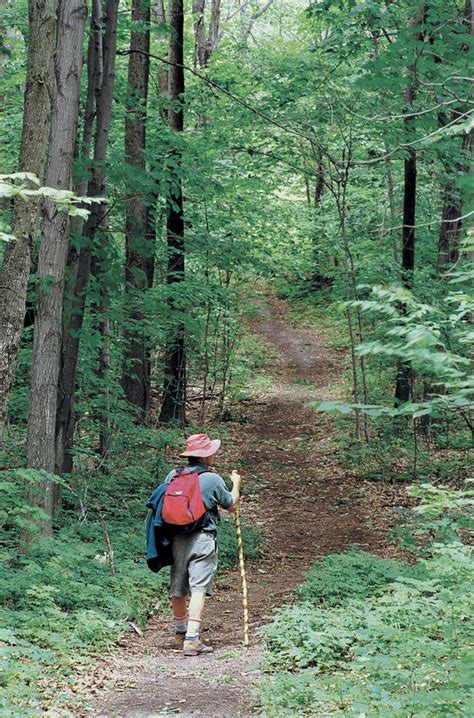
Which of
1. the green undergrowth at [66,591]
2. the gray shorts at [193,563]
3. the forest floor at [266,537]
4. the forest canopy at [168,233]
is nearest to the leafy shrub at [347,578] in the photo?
the forest floor at [266,537]

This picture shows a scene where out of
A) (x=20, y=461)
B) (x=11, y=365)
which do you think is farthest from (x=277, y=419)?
(x=11, y=365)

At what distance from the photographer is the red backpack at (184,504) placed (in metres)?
6.10

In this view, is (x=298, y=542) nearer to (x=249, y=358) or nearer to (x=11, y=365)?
(x=11, y=365)

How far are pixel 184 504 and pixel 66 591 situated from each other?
1.34 metres

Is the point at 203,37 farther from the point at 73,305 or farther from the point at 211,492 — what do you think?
the point at 211,492

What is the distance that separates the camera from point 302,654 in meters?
5.27

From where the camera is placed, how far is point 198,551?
6238 mm

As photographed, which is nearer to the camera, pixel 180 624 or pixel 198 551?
pixel 198 551

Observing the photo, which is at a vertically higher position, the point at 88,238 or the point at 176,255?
the point at 176,255

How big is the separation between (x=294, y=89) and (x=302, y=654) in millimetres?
10779

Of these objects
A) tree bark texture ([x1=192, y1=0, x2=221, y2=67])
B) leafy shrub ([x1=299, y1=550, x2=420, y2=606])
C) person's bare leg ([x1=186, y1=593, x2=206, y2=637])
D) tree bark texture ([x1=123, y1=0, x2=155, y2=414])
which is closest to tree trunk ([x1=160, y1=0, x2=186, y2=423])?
tree bark texture ([x1=123, y1=0, x2=155, y2=414])

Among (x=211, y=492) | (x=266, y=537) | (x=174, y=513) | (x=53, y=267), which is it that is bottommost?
(x=266, y=537)

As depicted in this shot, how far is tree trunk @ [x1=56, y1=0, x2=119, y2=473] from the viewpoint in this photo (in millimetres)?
9133

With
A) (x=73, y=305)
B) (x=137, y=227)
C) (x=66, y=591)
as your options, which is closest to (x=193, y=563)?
(x=66, y=591)
